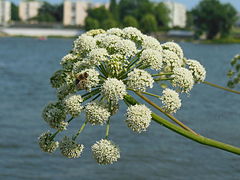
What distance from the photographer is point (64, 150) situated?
2971 mm

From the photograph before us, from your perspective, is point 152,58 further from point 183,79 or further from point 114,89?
point 114,89

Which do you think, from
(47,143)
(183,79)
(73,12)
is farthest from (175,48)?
(73,12)

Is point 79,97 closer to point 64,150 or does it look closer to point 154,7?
point 64,150

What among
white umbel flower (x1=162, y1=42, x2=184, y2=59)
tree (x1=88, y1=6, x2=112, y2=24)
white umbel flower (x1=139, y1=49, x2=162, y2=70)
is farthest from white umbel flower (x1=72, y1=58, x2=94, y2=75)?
tree (x1=88, y1=6, x2=112, y2=24)

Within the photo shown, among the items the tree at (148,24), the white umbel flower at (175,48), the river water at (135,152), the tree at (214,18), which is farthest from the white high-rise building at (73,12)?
the white umbel flower at (175,48)

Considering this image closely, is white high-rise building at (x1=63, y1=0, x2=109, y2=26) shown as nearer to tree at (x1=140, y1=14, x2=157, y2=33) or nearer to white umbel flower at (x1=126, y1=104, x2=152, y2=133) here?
tree at (x1=140, y1=14, x2=157, y2=33)

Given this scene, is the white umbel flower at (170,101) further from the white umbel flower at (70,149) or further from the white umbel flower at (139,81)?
the white umbel flower at (70,149)

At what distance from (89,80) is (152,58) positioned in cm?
49

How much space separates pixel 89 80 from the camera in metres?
2.86

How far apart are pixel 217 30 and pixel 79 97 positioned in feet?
457

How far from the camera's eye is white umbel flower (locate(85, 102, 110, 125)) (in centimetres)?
280

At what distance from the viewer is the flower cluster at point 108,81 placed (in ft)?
9.23

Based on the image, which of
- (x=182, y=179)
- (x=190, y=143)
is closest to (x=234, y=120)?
(x=190, y=143)

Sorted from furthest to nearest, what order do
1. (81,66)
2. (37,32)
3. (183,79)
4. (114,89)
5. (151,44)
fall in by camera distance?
(37,32)
(151,44)
(81,66)
(183,79)
(114,89)
